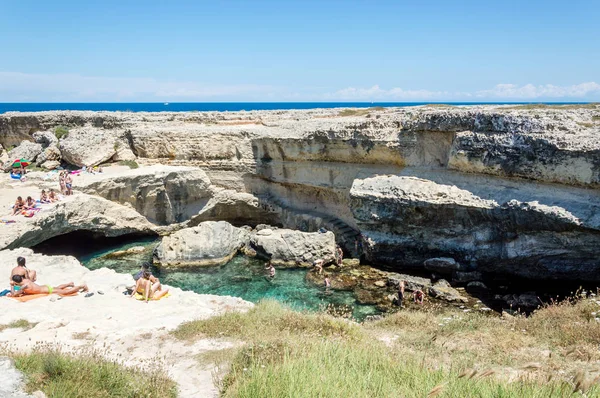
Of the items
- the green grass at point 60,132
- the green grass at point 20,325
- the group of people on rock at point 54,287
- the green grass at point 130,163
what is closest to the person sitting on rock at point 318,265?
the group of people on rock at point 54,287

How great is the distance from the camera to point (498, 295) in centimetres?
1499

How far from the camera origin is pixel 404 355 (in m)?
7.39

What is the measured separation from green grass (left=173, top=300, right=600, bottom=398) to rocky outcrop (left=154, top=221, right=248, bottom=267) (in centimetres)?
869

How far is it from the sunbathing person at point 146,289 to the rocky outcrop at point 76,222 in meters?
5.65

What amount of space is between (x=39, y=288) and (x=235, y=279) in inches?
288

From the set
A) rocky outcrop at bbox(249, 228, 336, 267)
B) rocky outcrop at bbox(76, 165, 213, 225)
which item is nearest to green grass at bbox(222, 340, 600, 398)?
rocky outcrop at bbox(249, 228, 336, 267)

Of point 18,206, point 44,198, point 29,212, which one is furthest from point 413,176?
point 18,206

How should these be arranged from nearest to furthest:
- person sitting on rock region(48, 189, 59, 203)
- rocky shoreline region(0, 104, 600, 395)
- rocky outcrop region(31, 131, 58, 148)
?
1. rocky shoreline region(0, 104, 600, 395)
2. person sitting on rock region(48, 189, 59, 203)
3. rocky outcrop region(31, 131, 58, 148)

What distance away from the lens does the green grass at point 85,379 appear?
18.0ft

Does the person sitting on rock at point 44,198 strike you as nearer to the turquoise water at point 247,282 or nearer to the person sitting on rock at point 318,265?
the turquoise water at point 247,282

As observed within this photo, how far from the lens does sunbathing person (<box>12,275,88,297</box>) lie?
11.0 meters

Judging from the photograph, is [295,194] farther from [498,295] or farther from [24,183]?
[24,183]

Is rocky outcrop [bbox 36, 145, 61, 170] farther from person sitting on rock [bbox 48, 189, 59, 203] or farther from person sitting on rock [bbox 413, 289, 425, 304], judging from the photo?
person sitting on rock [bbox 413, 289, 425, 304]

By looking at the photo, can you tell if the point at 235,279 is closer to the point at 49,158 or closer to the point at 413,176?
the point at 413,176
